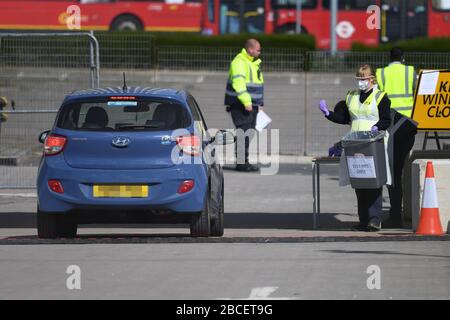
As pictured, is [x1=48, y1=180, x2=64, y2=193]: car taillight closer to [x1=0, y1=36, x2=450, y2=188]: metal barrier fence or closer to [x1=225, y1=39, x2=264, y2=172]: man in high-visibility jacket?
[x1=0, y1=36, x2=450, y2=188]: metal barrier fence

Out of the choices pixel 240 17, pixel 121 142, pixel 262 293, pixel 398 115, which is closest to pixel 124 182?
pixel 121 142

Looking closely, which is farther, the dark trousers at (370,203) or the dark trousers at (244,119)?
the dark trousers at (244,119)

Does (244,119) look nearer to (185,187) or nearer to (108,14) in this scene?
(185,187)

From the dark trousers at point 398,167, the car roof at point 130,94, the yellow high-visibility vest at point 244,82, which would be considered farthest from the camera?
the yellow high-visibility vest at point 244,82

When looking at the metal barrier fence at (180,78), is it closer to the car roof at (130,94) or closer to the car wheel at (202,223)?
the car roof at (130,94)

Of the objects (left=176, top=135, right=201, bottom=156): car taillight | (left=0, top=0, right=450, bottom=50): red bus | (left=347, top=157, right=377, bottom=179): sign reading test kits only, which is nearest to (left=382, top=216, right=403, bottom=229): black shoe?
(left=347, top=157, right=377, bottom=179): sign reading test kits only

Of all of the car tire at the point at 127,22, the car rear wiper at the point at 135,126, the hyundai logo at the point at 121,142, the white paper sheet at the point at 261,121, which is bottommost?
the white paper sheet at the point at 261,121

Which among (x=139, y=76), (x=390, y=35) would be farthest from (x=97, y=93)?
(x=390, y=35)

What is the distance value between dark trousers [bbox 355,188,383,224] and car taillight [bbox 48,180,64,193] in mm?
3405

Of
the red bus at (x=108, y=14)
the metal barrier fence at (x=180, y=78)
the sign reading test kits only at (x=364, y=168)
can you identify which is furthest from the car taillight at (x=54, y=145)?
the red bus at (x=108, y=14)

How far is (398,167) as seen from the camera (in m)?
14.7

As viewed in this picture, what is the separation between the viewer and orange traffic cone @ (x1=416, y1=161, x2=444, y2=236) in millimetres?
13336

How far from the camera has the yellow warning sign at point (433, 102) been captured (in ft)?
50.4

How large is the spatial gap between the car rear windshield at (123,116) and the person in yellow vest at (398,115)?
2.92 metres
